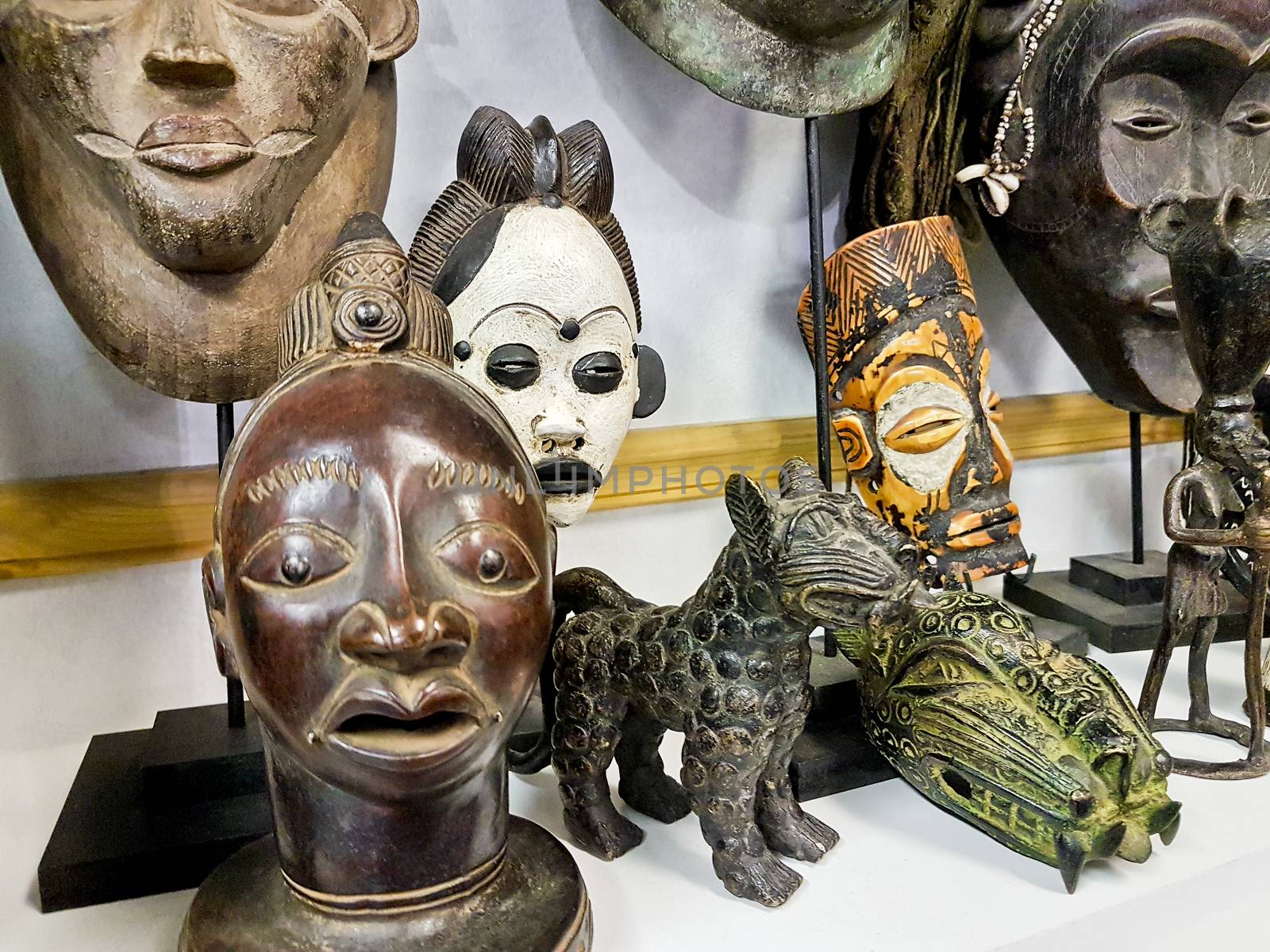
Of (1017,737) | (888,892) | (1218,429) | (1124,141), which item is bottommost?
(888,892)

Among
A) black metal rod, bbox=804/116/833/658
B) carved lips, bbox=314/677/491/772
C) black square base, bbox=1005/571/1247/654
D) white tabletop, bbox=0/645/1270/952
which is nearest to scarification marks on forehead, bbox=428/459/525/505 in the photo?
carved lips, bbox=314/677/491/772

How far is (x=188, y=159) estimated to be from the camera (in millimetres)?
705

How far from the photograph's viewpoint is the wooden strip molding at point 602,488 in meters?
0.97

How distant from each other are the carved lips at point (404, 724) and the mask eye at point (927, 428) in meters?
0.63

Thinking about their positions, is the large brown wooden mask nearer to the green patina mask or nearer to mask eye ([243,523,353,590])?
mask eye ([243,523,353,590])

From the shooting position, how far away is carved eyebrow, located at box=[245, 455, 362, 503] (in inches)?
21.4

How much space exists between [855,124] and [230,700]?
0.99 meters

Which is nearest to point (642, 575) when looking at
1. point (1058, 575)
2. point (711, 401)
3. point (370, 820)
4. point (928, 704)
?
point (711, 401)

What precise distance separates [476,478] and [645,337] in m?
0.70

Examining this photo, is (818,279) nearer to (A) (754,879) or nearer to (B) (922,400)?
(B) (922,400)

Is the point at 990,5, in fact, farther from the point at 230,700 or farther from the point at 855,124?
the point at 230,700

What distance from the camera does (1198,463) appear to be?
961 mm

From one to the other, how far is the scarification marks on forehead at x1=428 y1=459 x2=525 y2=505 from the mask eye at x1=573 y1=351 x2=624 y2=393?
0.95 feet

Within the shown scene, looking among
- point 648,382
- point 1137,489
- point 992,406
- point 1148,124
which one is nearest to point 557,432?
point 648,382
